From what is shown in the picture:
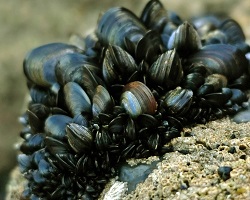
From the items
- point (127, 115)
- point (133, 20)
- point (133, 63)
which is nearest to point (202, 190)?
point (127, 115)

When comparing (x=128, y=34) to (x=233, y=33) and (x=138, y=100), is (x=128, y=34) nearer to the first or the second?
(x=138, y=100)

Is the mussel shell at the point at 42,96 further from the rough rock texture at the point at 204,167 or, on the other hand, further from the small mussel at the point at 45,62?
the rough rock texture at the point at 204,167

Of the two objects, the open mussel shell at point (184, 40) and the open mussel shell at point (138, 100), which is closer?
the open mussel shell at point (138, 100)

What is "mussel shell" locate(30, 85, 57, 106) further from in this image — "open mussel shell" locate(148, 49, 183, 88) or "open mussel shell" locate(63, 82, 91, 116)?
"open mussel shell" locate(148, 49, 183, 88)

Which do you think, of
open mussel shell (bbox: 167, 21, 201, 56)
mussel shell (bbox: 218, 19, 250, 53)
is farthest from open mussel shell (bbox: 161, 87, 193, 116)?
mussel shell (bbox: 218, 19, 250, 53)

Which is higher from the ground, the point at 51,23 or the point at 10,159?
the point at 51,23

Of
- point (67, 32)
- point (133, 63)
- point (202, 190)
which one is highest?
point (67, 32)

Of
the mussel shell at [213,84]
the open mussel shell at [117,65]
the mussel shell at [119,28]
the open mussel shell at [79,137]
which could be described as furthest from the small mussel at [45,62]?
the mussel shell at [213,84]

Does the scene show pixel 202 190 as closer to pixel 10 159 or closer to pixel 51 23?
pixel 10 159
